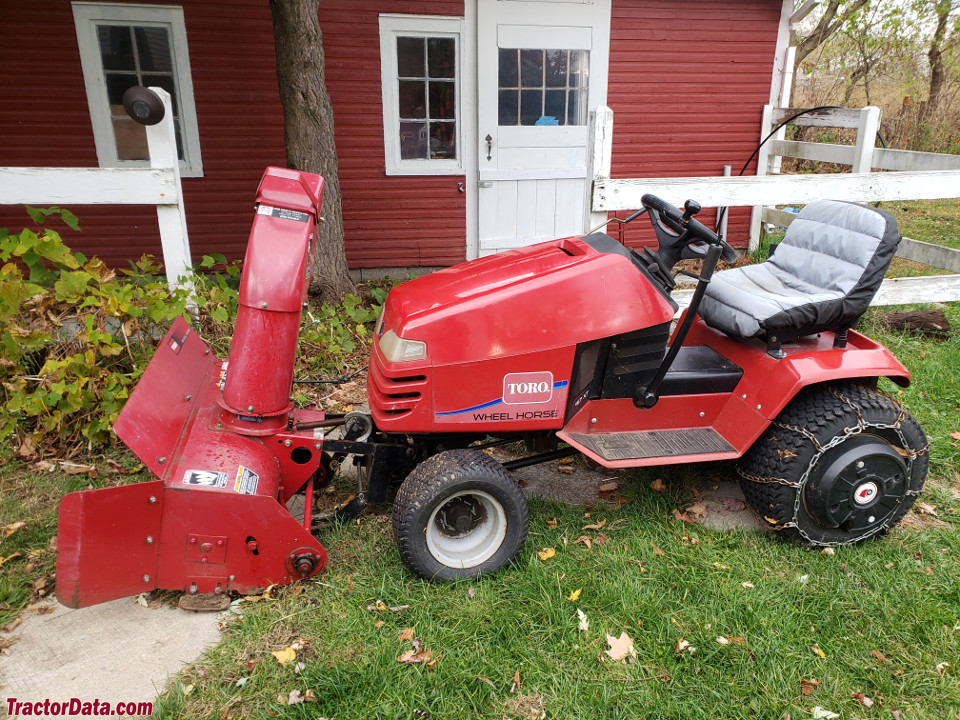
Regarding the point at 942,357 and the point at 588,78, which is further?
the point at 588,78

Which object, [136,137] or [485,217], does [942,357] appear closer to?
[485,217]

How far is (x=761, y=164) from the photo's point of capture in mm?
8125

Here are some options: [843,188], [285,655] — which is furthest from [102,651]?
[843,188]

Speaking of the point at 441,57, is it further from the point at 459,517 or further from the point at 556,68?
the point at 459,517

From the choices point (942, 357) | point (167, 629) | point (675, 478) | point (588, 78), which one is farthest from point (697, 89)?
point (167, 629)

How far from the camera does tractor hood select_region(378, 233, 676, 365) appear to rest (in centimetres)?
248

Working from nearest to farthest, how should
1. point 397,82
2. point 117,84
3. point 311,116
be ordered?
point 311,116
point 117,84
point 397,82

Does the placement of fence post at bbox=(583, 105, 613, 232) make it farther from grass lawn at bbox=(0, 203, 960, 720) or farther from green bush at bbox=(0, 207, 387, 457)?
green bush at bbox=(0, 207, 387, 457)

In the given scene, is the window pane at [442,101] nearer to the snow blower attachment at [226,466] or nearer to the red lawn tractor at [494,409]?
the red lawn tractor at [494,409]

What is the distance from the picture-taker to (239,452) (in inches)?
98.8

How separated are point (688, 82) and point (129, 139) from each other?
6100mm

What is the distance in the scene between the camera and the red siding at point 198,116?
20.7 feet

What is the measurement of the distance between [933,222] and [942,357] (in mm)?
6383

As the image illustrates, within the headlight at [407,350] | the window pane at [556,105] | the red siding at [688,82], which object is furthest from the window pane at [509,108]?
the headlight at [407,350]
